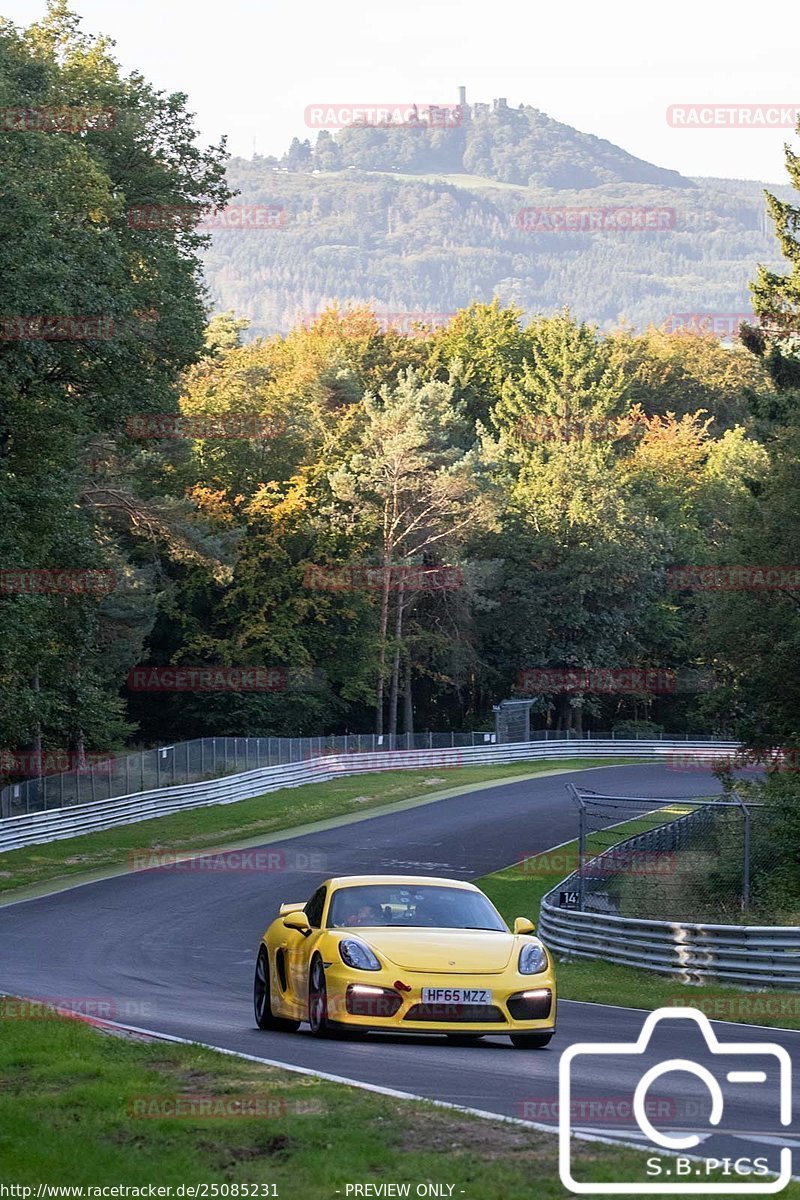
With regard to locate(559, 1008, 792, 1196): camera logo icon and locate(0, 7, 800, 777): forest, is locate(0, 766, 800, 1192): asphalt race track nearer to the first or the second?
locate(559, 1008, 792, 1196): camera logo icon

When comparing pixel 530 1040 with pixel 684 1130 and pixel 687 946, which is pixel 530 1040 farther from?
pixel 687 946

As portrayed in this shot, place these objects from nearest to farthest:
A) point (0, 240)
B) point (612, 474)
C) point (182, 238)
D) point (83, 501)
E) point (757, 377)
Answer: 1. point (0, 240)
2. point (182, 238)
3. point (83, 501)
4. point (612, 474)
5. point (757, 377)

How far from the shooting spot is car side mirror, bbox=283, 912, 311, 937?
14.2 metres

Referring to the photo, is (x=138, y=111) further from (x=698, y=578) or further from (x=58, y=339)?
(x=698, y=578)

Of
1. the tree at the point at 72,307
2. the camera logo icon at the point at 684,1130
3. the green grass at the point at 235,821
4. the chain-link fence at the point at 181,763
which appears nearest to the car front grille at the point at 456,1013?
the camera logo icon at the point at 684,1130

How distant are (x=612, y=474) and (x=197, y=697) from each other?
2601 cm

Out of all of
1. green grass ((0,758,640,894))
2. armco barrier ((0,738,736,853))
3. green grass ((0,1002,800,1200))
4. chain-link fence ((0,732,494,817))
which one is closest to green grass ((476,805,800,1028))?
green grass ((0,1002,800,1200))

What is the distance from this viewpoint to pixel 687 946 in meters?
21.5

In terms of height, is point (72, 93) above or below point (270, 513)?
above

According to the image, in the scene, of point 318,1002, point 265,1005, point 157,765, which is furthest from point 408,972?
point 157,765

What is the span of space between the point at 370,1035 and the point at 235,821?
36249 millimetres

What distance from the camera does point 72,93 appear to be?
124ft

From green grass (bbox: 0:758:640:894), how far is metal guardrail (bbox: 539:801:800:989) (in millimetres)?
15395

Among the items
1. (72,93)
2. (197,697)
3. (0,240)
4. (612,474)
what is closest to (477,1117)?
(0,240)
